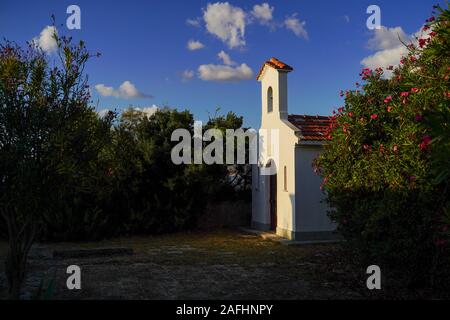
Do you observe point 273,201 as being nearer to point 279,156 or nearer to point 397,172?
point 279,156

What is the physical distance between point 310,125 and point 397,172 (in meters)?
8.50

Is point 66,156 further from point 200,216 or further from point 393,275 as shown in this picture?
point 200,216

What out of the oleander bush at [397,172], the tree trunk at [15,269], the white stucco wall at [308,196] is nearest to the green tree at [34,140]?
the tree trunk at [15,269]

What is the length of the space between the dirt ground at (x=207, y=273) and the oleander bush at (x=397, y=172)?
1.14 meters

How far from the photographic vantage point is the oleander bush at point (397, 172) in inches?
291

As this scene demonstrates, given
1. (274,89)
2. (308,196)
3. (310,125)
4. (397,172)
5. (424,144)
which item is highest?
(274,89)

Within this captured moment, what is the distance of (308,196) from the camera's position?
15.0 metres

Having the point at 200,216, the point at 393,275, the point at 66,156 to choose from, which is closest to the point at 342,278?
the point at 393,275

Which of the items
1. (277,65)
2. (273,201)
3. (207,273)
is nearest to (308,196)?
(273,201)

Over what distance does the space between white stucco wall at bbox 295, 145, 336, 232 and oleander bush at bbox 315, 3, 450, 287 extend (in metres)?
5.31

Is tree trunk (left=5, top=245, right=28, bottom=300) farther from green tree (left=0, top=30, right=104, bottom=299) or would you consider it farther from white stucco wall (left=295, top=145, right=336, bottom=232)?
white stucco wall (left=295, top=145, right=336, bottom=232)

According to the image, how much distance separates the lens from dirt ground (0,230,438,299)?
802cm
